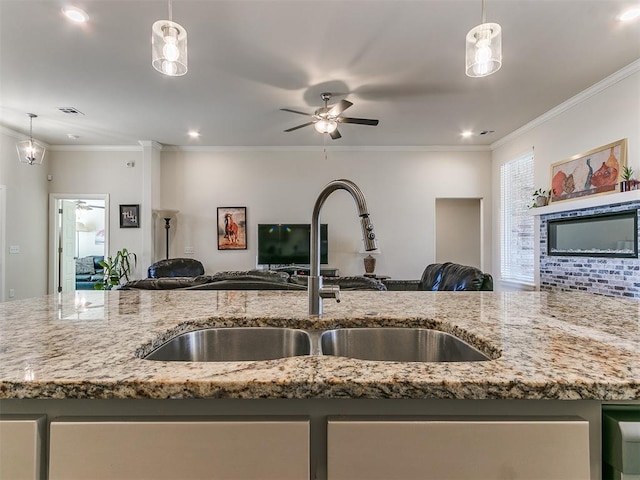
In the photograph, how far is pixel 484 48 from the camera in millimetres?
1750

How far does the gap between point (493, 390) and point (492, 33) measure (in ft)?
6.15

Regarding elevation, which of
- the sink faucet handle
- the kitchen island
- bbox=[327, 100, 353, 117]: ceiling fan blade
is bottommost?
the kitchen island

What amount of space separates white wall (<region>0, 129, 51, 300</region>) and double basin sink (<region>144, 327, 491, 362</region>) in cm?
574

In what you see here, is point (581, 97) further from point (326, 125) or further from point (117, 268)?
point (117, 268)

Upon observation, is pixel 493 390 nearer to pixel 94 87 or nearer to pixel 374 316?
pixel 374 316

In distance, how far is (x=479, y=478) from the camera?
0.53m

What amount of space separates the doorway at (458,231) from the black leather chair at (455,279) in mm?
2578

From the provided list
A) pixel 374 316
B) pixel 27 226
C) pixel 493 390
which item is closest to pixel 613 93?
pixel 374 316

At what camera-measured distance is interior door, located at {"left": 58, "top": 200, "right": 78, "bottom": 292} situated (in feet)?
19.4

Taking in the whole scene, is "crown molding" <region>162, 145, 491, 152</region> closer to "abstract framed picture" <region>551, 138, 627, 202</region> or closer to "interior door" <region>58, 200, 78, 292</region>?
"abstract framed picture" <region>551, 138, 627, 202</region>

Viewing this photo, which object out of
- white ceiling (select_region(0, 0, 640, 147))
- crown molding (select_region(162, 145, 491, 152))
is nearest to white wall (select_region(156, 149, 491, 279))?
crown molding (select_region(162, 145, 491, 152))

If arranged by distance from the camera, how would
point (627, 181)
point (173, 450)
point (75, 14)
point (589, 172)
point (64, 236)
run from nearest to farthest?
point (173, 450) < point (75, 14) < point (627, 181) < point (589, 172) < point (64, 236)

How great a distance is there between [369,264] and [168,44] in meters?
4.51

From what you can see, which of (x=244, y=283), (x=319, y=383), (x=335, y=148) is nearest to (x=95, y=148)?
(x=335, y=148)
